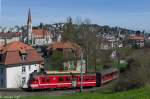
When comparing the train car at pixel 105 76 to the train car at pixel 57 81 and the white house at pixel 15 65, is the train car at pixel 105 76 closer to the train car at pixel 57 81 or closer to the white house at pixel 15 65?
the train car at pixel 57 81

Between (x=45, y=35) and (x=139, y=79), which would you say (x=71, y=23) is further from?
(x=45, y=35)

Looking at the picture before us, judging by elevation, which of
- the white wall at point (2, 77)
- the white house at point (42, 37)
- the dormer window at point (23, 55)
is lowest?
the white wall at point (2, 77)

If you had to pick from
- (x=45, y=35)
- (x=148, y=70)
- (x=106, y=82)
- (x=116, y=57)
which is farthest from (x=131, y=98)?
(x=45, y=35)

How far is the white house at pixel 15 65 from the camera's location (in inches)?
2122

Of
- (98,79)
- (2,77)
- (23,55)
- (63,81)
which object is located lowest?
(2,77)

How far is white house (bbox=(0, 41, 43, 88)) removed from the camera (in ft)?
177

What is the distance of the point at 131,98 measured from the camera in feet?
45.4

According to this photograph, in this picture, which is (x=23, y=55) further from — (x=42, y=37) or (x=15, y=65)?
(x=42, y=37)

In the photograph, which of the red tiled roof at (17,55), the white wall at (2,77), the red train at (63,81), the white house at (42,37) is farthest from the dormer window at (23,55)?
the white house at (42,37)

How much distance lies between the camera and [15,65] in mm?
54406

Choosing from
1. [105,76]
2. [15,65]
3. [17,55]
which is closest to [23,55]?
[17,55]

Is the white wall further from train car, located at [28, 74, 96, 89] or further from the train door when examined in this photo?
the train door

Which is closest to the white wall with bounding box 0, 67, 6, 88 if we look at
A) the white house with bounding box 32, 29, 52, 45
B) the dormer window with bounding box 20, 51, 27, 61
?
the dormer window with bounding box 20, 51, 27, 61

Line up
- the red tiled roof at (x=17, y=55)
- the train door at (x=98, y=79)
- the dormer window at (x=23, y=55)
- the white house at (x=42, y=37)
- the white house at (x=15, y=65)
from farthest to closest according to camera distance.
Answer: the white house at (x=42, y=37) < the dormer window at (x=23, y=55) < the red tiled roof at (x=17, y=55) < the white house at (x=15, y=65) < the train door at (x=98, y=79)
